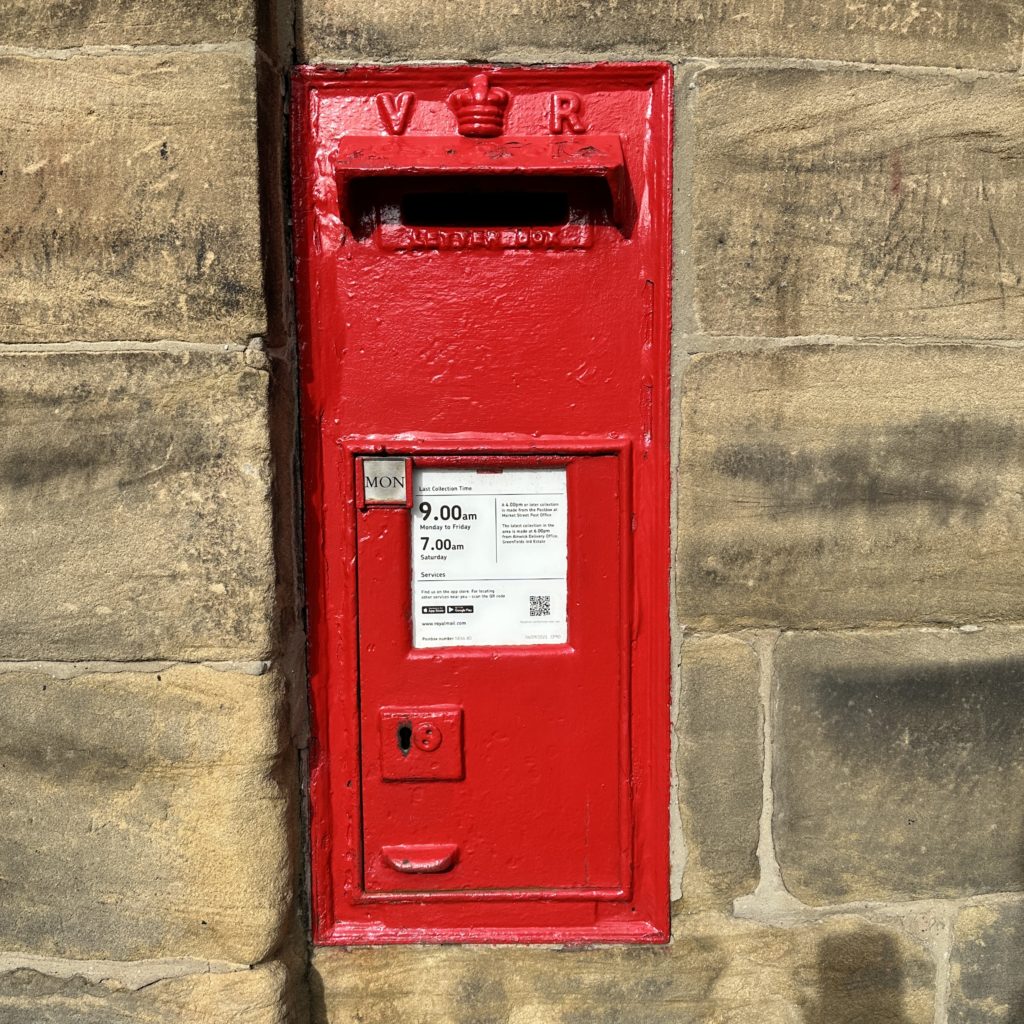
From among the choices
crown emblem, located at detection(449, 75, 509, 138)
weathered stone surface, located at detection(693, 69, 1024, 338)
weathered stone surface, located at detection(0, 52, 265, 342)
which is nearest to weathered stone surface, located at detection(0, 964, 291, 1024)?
weathered stone surface, located at detection(0, 52, 265, 342)

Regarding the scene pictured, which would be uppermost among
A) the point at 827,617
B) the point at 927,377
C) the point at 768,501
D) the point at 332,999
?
the point at 927,377

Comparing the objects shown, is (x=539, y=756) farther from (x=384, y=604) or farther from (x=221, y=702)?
(x=221, y=702)

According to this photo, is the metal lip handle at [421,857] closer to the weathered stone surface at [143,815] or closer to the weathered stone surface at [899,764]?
the weathered stone surface at [143,815]

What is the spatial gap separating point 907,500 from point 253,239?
1.38 meters

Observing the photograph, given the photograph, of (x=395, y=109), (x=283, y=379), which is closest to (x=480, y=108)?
(x=395, y=109)

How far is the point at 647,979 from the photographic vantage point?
179 centimetres

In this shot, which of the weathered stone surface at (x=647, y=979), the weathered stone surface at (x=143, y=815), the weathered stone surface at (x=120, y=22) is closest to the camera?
the weathered stone surface at (x=120, y=22)

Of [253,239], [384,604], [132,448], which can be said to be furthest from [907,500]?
[132,448]

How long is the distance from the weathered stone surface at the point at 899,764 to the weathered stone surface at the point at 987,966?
0.26 feet

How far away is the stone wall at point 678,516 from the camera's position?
1569 mm

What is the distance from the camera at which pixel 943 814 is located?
176 centimetres

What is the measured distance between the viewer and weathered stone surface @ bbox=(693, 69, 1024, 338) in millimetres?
1611

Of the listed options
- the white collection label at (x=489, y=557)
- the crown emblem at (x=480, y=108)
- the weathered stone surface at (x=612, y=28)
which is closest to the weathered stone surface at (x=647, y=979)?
the white collection label at (x=489, y=557)

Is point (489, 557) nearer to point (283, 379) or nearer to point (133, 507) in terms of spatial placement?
point (283, 379)
